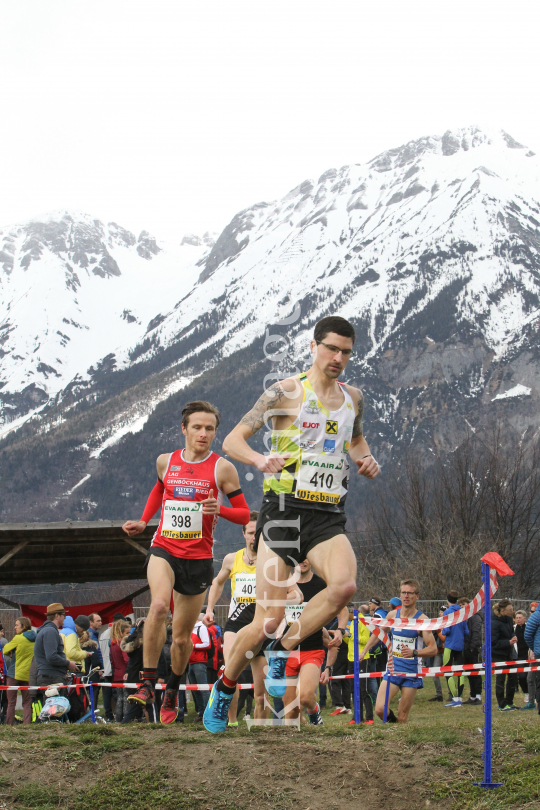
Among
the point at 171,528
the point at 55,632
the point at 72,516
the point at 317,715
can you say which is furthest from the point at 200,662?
the point at 72,516

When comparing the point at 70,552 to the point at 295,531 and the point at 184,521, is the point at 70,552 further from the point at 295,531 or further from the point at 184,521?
the point at 295,531

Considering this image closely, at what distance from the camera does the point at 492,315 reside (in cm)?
15225

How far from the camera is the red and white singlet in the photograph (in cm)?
709

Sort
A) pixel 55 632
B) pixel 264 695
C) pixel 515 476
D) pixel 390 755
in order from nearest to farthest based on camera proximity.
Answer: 1. pixel 390 755
2. pixel 264 695
3. pixel 55 632
4. pixel 515 476

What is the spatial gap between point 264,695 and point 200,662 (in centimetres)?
349

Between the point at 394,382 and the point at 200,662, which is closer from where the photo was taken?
the point at 200,662

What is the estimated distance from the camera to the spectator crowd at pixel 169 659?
452 inches

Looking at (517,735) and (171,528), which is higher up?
(171,528)

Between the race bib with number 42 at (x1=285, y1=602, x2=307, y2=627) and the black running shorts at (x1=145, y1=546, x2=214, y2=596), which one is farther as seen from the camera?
the race bib with number 42 at (x1=285, y1=602, x2=307, y2=627)

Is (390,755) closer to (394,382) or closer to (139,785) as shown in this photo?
(139,785)

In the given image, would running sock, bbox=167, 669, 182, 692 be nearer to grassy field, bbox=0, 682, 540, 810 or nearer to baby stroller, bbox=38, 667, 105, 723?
grassy field, bbox=0, 682, 540, 810

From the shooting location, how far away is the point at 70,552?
24.0 meters

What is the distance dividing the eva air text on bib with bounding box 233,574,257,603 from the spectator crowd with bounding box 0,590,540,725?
2823mm

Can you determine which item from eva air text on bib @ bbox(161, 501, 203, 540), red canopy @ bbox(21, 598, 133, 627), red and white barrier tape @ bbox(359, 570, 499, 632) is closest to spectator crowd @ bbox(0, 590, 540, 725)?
red and white barrier tape @ bbox(359, 570, 499, 632)
